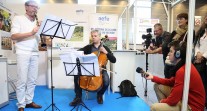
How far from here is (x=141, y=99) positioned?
10.6 feet

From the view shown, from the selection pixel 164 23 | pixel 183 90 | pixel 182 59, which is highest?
pixel 164 23

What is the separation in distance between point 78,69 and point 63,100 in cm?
114

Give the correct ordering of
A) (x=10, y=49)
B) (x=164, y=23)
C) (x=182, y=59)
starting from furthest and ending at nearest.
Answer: (x=164, y=23), (x=10, y=49), (x=182, y=59)

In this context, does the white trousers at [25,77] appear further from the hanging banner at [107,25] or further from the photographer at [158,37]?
the photographer at [158,37]

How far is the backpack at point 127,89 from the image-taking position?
3.44 metres

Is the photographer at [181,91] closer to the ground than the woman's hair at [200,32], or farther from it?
closer to the ground

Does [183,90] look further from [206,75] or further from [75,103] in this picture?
[75,103]

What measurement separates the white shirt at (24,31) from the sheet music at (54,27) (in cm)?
35

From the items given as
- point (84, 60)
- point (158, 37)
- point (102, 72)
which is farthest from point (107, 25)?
point (84, 60)

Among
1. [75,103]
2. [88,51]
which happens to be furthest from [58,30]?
[75,103]

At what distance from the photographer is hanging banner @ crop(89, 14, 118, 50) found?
4.02m

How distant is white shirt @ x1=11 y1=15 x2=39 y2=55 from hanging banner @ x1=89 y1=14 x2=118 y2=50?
1.57 m

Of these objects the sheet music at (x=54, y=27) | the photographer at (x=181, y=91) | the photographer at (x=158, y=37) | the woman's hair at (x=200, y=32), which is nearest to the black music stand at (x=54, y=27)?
the sheet music at (x=54, y=27)

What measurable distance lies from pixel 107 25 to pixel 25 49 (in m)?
1.98
